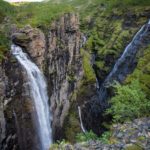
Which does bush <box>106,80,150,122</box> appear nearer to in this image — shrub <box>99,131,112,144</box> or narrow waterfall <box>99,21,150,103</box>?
shrub <box>99,131,112,144</box>

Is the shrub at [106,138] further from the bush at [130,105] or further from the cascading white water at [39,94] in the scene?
the cascading white water at [39,94]

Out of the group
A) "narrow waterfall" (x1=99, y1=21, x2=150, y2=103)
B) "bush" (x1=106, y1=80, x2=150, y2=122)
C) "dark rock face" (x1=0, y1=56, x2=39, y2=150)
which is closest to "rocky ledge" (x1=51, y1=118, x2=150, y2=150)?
"bush" (x1=106, y1=80, x2=150, y2=122)

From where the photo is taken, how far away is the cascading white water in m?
39.5

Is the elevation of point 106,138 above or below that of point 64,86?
above

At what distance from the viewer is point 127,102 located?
114 ft

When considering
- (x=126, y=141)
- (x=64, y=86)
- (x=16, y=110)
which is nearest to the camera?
(x=126, y=141)

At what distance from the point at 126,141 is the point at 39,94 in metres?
19.1

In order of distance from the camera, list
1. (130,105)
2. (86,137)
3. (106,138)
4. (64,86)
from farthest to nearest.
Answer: (64,86) < (86,137) < (130,105) < (106,138)

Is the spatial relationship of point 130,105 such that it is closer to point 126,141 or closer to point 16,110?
point 126,141

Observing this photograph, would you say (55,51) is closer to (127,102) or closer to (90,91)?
(90,91)

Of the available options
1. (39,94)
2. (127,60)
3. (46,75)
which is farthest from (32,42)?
(127,60)

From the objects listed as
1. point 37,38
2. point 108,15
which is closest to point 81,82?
point 37,38

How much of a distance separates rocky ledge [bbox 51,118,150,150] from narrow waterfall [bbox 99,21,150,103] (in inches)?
1122

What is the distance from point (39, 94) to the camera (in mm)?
41031
